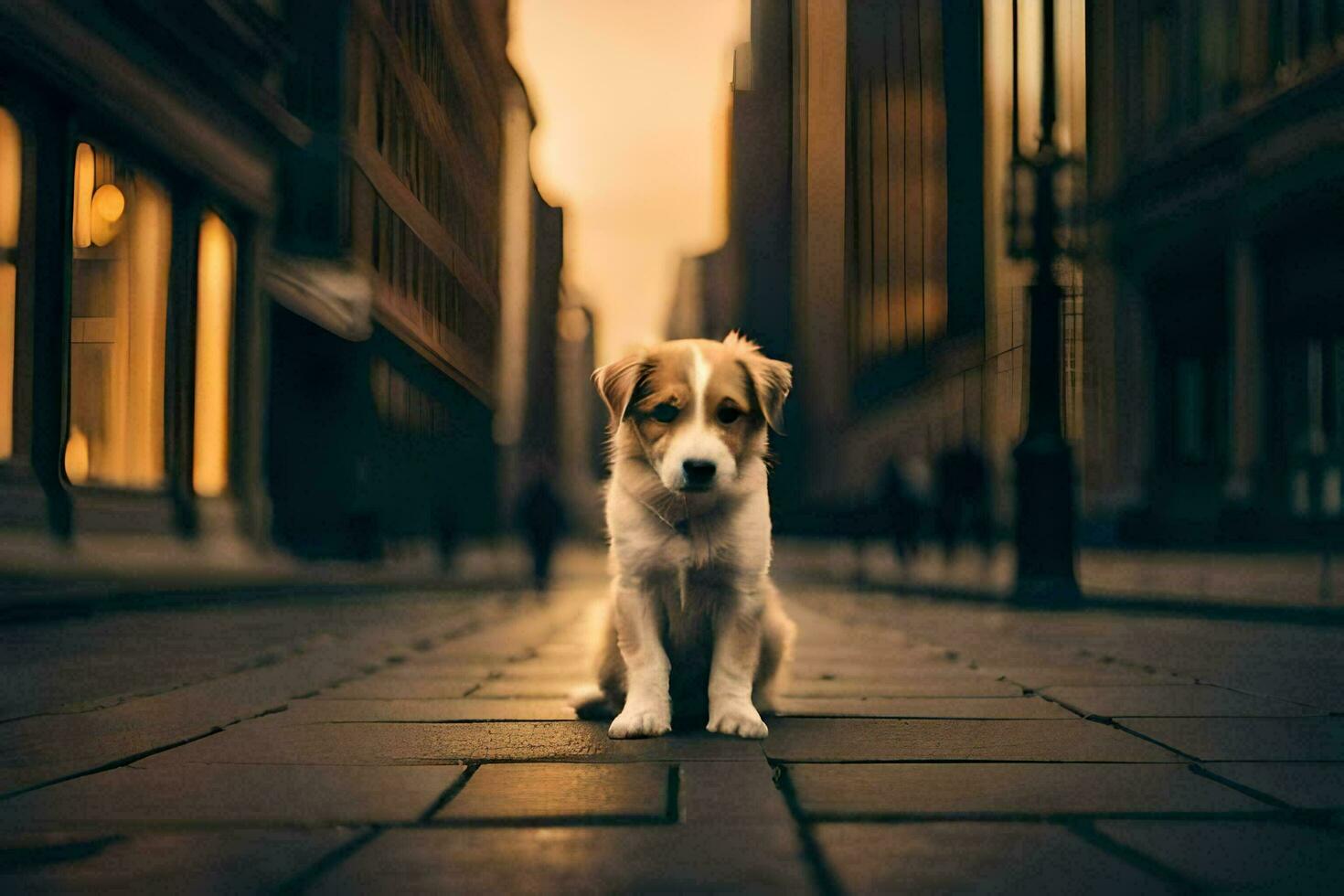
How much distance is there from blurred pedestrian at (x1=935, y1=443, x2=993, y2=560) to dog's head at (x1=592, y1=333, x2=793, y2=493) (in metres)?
14.9

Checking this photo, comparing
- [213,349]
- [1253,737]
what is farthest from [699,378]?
[213,349]

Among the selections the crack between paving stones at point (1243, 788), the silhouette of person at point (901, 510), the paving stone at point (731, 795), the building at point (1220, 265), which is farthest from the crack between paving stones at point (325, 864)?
the building at point (1220, 265)

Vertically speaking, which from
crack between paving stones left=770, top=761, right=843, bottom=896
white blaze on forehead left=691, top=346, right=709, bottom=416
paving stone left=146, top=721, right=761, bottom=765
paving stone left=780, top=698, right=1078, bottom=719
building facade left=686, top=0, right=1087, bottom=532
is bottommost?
paving stone left=780, top=698, right=1078, bottom=719

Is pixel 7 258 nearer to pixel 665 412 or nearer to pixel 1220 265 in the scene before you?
pixel 665 412

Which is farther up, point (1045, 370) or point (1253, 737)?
point (1045, 370)

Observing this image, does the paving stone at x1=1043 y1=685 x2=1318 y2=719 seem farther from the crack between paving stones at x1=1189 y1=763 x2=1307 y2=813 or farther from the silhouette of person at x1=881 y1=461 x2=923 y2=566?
the silhouette of person at x1=881 y1=461 x2=923 y2=566

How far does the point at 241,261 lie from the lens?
52.7ft

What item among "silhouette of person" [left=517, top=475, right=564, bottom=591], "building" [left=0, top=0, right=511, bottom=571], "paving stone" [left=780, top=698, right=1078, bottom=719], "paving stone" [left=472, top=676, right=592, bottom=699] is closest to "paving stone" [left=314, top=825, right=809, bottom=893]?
"paving stone" [left=780, top=698, right=1078, bottom=719]

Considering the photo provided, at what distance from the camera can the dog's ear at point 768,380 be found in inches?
156

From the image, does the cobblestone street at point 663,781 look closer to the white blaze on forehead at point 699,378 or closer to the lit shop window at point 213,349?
the white blaze on forehead at point 699,378

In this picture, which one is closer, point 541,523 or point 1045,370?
point 1045,370

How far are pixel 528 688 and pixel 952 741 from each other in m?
2.08

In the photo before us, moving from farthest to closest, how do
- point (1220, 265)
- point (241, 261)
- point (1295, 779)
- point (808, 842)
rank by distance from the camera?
1. point (1220, 265)
2. point (241, 261)
3. point (1295, 779)
4. point (808, 842)

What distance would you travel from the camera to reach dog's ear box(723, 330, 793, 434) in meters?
3.95
